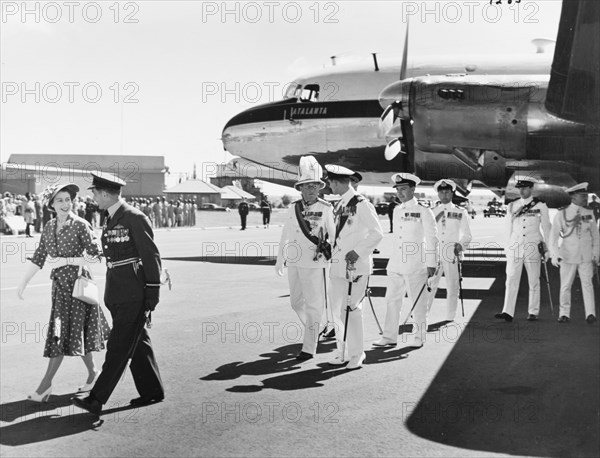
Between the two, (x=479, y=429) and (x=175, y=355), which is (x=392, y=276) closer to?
(x=175, y=355)

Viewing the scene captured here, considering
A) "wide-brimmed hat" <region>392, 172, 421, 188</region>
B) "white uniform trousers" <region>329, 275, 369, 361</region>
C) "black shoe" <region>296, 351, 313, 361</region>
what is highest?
"wide-brimmed hat" <region>392, 172, 421, 188</region>

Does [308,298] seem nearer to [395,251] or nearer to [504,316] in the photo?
[395,251]

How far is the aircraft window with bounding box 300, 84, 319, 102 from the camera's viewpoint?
17.2 metres

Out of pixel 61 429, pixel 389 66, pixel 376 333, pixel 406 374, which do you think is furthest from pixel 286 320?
pixel 389 66

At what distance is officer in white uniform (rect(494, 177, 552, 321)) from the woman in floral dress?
18.9 ft

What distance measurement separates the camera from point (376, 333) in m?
8.44

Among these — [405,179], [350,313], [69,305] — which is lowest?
[350,313]

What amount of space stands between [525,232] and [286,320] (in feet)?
11.9

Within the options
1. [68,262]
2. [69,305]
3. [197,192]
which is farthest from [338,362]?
[197,192]

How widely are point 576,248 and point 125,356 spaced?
259 inches

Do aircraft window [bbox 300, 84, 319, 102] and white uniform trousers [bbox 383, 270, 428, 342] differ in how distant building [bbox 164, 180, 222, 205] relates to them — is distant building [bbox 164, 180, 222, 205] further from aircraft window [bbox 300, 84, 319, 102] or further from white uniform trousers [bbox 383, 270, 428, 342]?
white uniform trousers [bbox 383, 270, 428, 342]

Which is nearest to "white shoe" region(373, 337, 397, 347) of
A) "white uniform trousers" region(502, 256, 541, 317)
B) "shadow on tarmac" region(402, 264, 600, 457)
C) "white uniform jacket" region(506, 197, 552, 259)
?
"shadow on tarmac" region(402, 264, 600, 457)

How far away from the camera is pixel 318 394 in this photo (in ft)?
18.7

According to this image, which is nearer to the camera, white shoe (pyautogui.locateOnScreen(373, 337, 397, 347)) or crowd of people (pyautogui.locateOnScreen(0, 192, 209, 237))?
white shoe (pyautogui.locateOnScreen(373, 337, 397, 347))
